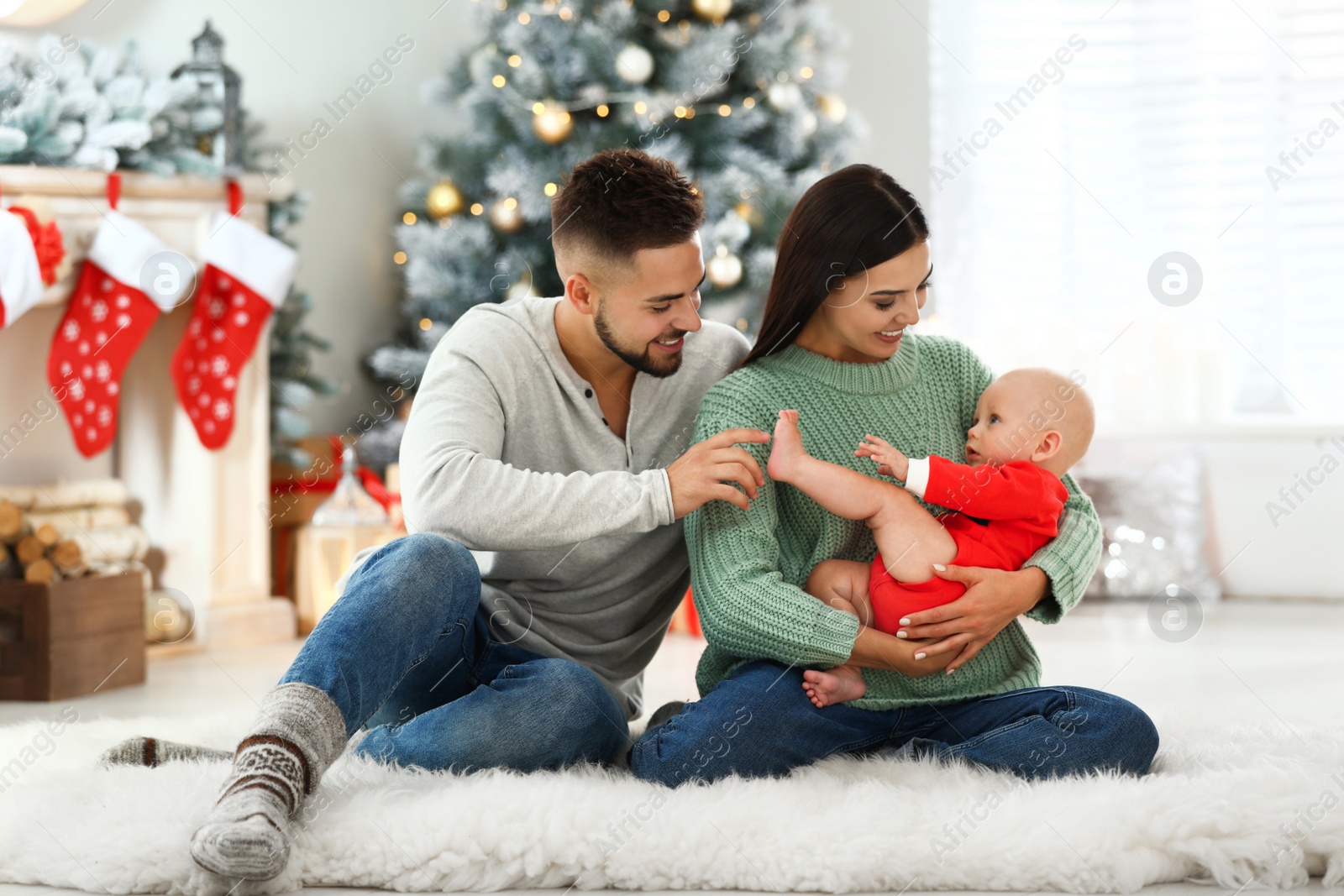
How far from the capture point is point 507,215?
304cm

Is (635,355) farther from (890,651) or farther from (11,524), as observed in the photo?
(11,524)

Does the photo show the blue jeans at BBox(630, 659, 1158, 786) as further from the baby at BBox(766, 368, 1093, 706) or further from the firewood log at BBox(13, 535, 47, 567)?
the firewood log at BBox(13, 535, 47, 567)

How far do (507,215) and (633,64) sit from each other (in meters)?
0.49

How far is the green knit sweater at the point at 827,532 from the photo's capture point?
1.38 m

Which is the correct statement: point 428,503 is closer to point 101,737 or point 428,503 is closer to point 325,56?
point 101,737

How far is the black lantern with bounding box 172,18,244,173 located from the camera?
9.07ft

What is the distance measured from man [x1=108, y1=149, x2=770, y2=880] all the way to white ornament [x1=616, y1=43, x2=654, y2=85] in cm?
135

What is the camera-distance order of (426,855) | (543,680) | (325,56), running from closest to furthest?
1. (426,855)
2. (543,680)
3. (325,56)

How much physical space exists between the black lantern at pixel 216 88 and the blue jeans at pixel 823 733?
77.3 inches

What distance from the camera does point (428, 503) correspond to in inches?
56.4

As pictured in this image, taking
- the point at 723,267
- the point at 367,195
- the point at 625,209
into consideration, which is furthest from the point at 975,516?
the point at 367,195

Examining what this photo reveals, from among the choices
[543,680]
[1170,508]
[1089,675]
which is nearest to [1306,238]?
[1170,508]

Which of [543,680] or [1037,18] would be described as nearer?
[543,680]

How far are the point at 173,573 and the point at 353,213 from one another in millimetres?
1184
